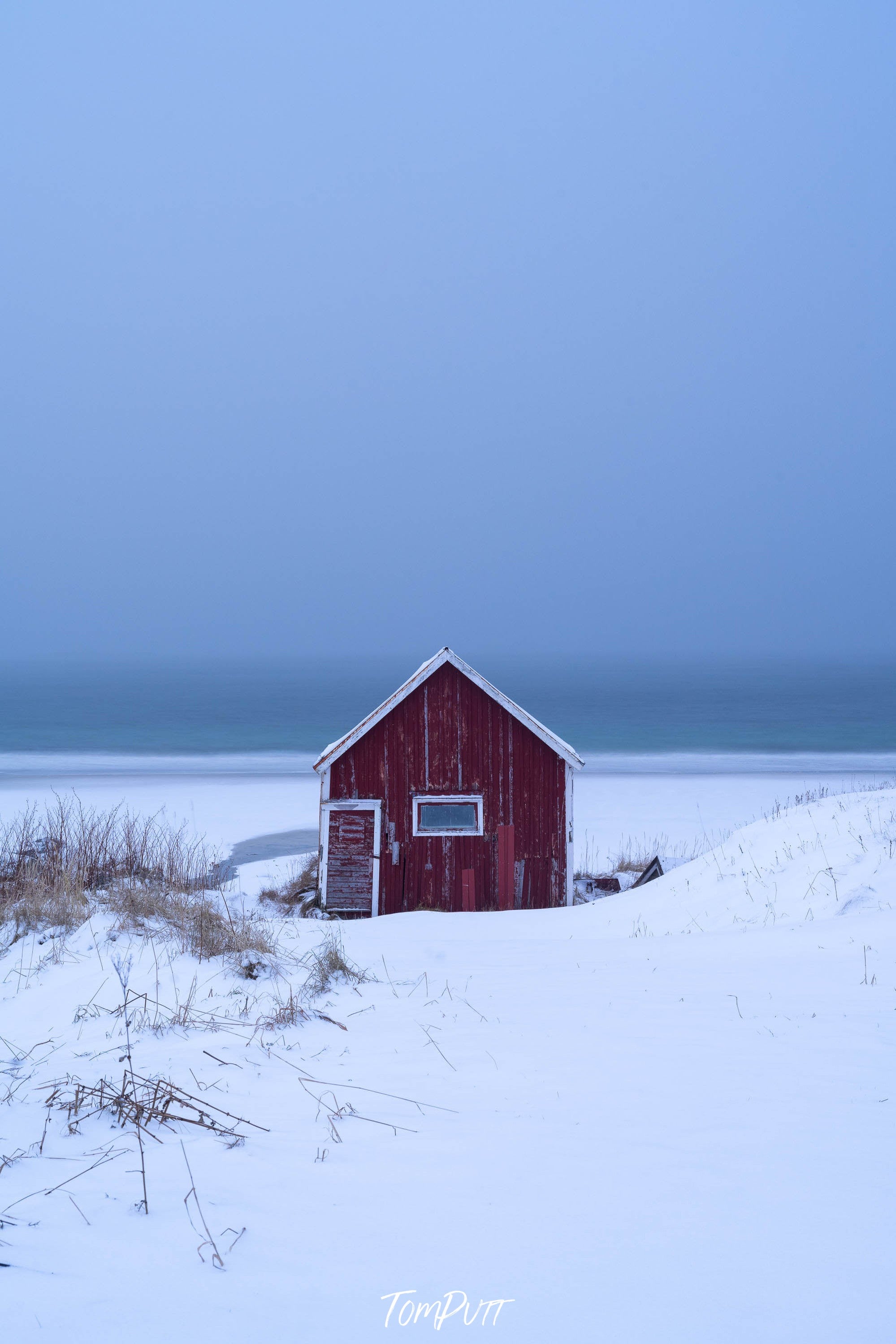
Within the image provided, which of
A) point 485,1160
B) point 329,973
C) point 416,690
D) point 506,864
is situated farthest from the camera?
point 506,864

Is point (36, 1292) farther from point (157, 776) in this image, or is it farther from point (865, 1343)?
point (157, 776)

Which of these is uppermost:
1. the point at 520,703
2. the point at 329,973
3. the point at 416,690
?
the point at 520,703

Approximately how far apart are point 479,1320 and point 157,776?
4443 centimetres

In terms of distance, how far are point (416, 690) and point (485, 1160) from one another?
12.8 meters

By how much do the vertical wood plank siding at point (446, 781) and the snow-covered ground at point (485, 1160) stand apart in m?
8.89

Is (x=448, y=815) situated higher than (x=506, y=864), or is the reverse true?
(x=448, y=815)

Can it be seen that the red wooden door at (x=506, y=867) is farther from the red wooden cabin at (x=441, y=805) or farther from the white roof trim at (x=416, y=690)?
the white roof trim at (x=416, y=690)

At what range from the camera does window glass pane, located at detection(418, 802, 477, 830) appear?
655 inches

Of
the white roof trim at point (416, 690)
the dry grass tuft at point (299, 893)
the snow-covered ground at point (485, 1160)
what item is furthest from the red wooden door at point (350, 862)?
the snow-covered ground at point (485, 1160)

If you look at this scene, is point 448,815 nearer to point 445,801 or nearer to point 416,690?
point 445,801

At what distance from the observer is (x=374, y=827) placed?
53.8ft

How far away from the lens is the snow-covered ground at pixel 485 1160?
2928mm

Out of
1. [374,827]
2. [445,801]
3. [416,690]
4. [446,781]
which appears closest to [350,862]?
[374,827]

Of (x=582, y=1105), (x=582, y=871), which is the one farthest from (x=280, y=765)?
(x=582, y=1105)
